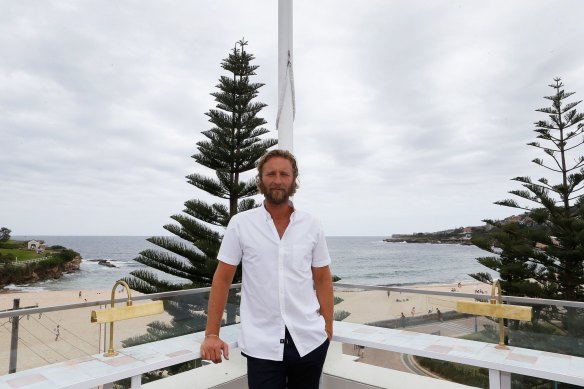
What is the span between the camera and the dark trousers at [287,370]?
1089mm

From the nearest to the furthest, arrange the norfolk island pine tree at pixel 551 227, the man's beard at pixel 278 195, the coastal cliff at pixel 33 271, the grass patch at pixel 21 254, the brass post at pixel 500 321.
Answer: the man's beard at pixel 278 195 < the brass post at pixel 500 321 < the norfolk island pine tree at pixel 551 227 < the coastal cliff at pixel 33 271 < the grass patch at pixel 21 254

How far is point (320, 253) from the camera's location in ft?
4.05

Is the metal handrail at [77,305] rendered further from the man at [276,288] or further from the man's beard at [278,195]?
the man's beard at [278,195]

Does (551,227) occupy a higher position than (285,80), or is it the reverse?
(285,80)

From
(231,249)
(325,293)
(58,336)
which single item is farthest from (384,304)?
(58,336)

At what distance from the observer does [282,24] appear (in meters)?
2.23

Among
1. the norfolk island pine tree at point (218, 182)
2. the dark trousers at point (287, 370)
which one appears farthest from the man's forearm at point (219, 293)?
the norfolk island pine tree at point (218, 182)

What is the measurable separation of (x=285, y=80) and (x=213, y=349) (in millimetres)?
1500

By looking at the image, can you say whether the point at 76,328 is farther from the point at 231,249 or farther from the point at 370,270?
the point at 370,270

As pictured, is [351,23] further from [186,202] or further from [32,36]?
[186,202]

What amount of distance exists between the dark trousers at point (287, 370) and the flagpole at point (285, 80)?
1244 millimetres

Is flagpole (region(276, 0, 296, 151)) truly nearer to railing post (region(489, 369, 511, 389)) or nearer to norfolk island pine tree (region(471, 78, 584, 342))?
railing post (region(489, 369, 511, 389))

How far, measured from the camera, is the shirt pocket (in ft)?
3.76

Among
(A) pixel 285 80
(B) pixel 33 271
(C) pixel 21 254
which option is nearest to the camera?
(A) pixel 285 80
